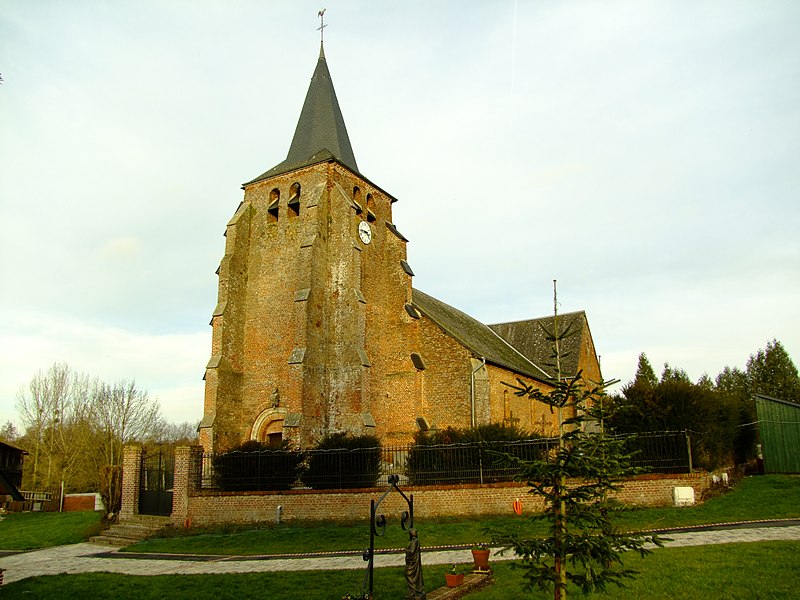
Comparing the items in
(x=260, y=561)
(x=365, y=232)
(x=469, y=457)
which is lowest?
(x=260, y=561)

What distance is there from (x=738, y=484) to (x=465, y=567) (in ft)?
44.4

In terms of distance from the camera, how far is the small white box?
14.9m

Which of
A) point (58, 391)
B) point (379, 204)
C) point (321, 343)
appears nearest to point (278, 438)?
point (321, 343)

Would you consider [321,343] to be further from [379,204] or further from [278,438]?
[379,204]

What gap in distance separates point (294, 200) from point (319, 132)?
154 inches

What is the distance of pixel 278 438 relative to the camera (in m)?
23.4

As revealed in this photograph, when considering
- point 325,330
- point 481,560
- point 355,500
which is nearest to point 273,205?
point 325,330

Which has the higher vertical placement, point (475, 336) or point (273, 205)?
point (273, 205)

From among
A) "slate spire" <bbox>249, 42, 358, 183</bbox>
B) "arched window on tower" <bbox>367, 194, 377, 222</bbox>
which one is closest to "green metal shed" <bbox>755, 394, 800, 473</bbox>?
"arched window on tower" <bbox>367, 194, 377, 222</bbox>

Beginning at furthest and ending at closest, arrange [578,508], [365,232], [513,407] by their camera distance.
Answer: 1. [513,407]
2. [365,232]
3. [578,508]

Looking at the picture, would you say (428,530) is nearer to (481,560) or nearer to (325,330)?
(481,560)

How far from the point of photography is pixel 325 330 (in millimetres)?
23797

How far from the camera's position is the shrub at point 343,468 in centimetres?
1750

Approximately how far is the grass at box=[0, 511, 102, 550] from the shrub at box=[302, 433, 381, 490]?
7.06 meters
